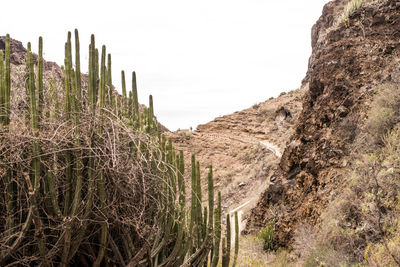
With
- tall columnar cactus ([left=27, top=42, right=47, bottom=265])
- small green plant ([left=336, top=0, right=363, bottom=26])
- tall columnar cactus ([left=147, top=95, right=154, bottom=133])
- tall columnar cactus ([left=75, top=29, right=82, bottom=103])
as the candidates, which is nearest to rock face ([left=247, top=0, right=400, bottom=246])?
small green plant ([left=336, top=0, right=363, bottom=26])

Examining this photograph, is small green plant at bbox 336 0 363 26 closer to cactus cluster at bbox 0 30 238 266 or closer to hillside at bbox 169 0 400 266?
hillside at bbox 169 0 400 266

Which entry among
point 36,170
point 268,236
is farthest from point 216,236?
point 268,236

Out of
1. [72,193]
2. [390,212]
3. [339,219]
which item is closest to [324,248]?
[339,219]

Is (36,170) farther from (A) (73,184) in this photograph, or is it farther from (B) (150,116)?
(B) (150,116)

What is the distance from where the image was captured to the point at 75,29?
4492 millimetres

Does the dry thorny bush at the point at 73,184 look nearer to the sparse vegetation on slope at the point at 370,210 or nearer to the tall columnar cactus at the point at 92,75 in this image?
the tall columnar cactus at the point at 92,75

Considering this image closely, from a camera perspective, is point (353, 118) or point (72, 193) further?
→ point (353, 118)

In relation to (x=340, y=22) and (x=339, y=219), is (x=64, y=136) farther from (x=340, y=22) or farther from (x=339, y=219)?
(x=340, y=22)

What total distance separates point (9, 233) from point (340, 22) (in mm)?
10070

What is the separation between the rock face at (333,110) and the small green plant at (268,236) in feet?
0.70

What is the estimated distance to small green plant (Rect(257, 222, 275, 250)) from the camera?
9.02 metres

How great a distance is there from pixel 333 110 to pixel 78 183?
7.00m

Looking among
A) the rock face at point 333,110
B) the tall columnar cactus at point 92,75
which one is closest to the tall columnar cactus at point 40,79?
the tall columnar cactus at point 92,75

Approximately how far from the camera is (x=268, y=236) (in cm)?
927
